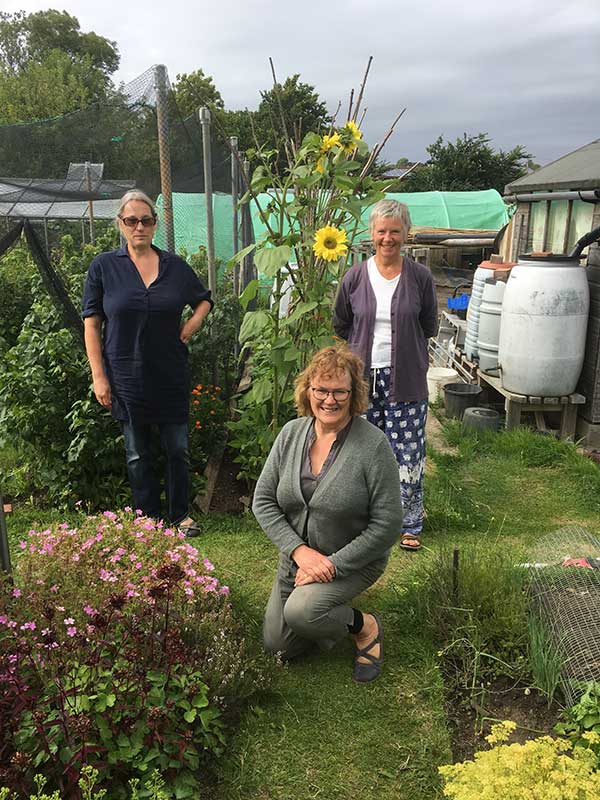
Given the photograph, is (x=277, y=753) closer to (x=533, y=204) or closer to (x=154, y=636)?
(x=154, y=636)

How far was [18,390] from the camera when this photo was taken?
3594mm

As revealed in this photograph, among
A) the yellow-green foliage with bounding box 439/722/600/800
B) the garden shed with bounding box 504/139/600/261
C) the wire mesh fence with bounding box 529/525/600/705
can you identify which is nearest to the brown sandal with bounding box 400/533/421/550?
the wire mesh fence with bounding box 529/525/600/705

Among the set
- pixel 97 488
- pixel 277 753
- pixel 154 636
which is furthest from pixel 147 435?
pixel 277 753

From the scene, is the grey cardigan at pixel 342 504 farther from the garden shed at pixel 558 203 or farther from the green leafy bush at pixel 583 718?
the garden shed at pixel 558 203

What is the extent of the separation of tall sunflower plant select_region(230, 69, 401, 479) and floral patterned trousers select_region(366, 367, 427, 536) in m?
0.36

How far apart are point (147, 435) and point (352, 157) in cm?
173

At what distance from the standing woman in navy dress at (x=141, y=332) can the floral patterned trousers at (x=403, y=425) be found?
3.11 feet

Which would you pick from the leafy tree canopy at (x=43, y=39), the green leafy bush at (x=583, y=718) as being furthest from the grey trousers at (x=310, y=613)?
the leafy tree canopy at (x=43, y=39)

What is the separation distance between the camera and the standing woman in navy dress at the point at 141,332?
118 inches

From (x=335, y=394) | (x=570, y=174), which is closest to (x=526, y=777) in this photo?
(x=335, y=394)

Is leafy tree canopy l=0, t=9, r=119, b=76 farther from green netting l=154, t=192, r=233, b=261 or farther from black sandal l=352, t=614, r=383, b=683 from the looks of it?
black sandal l=352, t=614, r=383, b=683

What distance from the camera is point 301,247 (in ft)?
10.7

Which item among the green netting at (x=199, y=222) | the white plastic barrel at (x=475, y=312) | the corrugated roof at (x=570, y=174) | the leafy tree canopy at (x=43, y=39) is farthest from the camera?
the leafy tree canopy at (x=43, y=39)

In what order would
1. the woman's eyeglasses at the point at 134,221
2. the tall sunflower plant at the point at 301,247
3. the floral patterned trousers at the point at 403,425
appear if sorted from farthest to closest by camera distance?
1. the floral patterned trousers at the point at 403,425
2. the tall sunflower plant at the point at 301,247
3. the woman's eyeglasses at the point at 134,221
